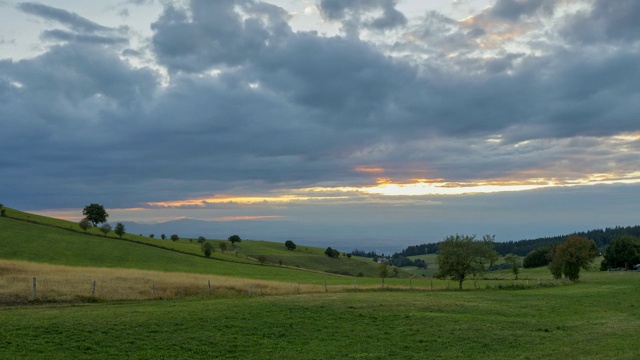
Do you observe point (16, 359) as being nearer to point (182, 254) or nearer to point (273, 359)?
point (273, 359)

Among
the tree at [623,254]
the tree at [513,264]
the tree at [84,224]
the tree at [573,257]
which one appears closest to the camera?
the tree at [573,257]

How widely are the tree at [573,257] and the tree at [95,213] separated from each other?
101744 millimetres

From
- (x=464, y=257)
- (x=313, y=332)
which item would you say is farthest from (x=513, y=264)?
(x=313, y=332)

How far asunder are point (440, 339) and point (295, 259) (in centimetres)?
12437

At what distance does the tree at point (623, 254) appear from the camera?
128125 millimetres

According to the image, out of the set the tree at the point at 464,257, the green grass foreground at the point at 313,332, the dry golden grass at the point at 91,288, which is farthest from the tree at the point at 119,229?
the green grass foreground at the point at 313,332

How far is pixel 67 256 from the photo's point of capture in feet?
277

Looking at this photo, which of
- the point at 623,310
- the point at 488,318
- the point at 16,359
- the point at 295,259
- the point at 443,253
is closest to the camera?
the point at 16,359

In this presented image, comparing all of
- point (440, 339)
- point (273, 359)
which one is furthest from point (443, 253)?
point (273, 359)

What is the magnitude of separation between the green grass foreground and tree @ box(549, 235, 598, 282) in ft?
149

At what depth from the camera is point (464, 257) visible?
7038 cm

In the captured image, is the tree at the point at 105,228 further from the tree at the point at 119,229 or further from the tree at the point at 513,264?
the tree at the point at 513,264

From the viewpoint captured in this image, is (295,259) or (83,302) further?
(295,259)

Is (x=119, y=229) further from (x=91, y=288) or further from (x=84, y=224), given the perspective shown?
(x=91, y=288)
